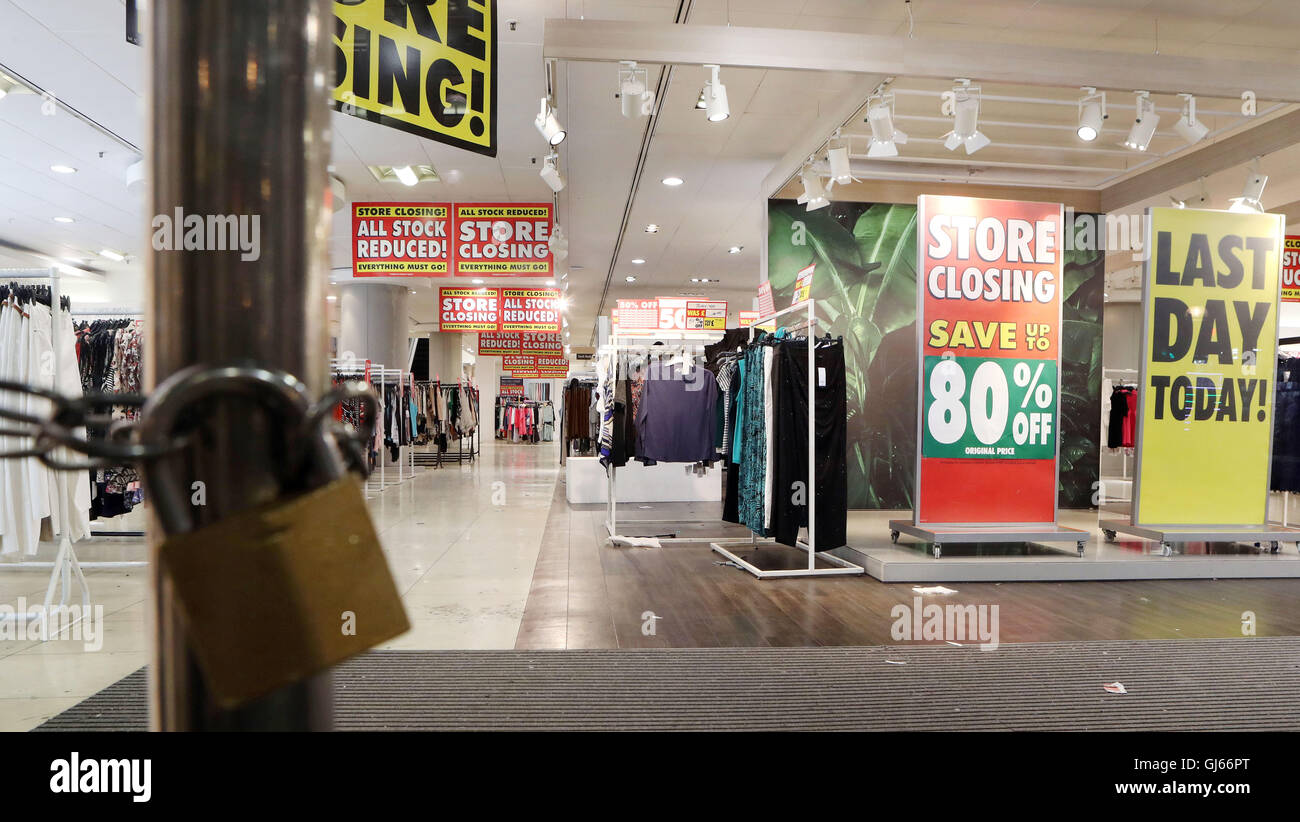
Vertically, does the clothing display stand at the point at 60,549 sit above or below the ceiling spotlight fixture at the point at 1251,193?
below

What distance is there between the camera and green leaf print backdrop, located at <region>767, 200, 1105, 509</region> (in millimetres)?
8102

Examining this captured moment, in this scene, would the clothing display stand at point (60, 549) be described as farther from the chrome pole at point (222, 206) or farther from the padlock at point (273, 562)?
the padlock at point (273, 562)

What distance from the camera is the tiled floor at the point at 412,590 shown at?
303 centimetres

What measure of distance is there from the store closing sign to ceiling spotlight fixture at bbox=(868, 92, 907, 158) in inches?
19.7

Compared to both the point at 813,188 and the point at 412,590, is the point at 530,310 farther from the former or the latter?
the point at 412,590

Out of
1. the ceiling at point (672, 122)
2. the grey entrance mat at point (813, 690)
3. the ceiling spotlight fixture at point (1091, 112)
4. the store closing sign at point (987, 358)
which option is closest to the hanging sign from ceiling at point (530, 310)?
the ceiling at point (672, 122)

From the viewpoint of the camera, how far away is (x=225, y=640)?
1.39 ft

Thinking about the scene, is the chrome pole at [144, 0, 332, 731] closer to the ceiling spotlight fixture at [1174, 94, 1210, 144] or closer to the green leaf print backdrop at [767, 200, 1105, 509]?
the ceiling spotlight fixture at [1174, 94, 1210, 144]

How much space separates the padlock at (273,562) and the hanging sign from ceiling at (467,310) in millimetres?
11145

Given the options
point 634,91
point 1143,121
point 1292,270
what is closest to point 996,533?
point 1143,121

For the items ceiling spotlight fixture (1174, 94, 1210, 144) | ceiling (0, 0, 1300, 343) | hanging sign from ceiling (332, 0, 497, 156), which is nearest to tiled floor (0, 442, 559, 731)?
hanging sign from ceiling (332, 0, 497, 156)
